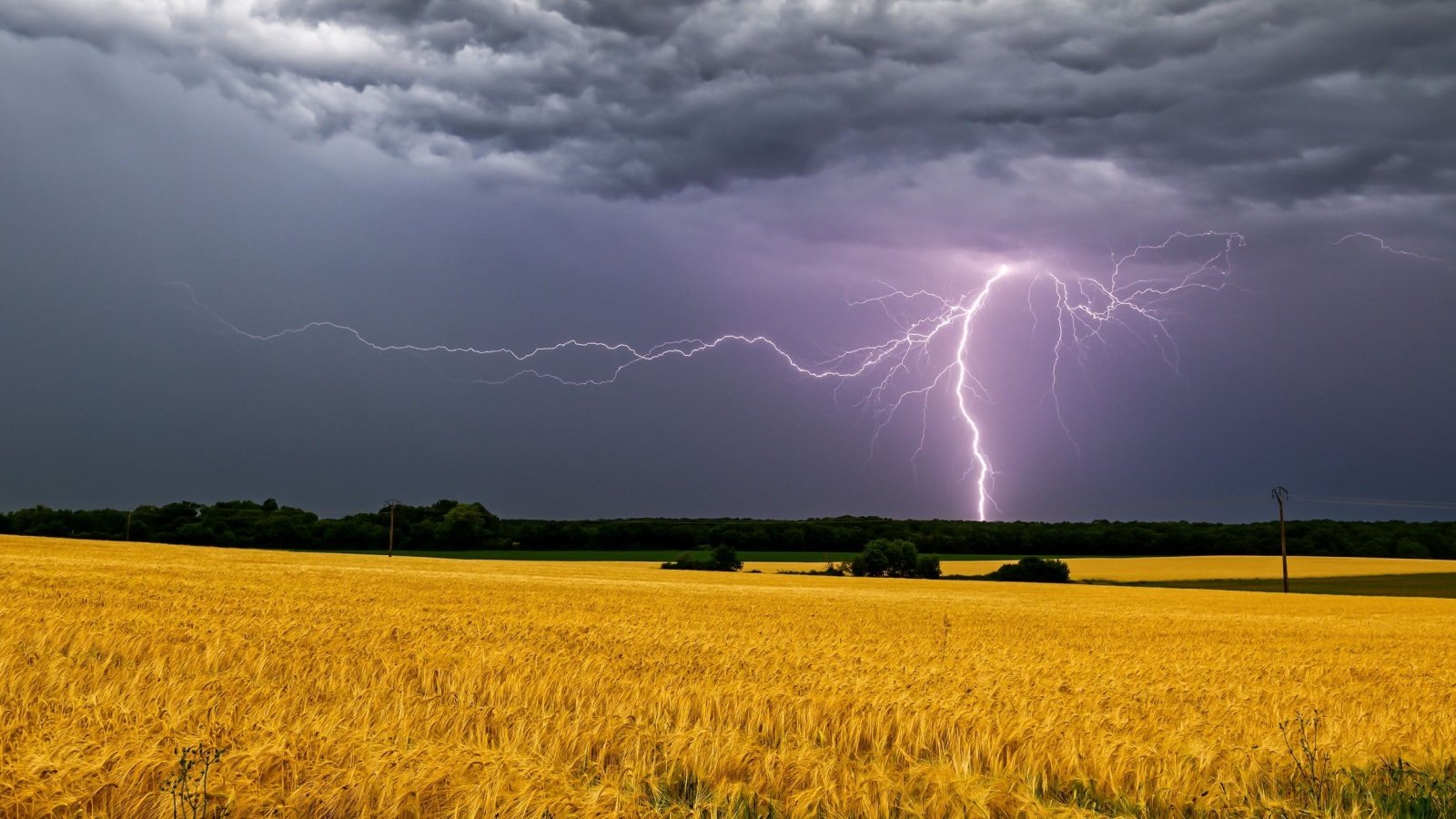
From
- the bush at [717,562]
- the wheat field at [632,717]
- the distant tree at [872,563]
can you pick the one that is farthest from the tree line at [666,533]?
the wheat field at [632,717]

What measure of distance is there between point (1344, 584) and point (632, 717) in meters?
79.5

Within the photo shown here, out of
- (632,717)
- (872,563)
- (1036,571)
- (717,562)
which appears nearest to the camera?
(632,717)

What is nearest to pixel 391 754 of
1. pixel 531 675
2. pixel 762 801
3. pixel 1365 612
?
pixel 762 801

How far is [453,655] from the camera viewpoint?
919cm

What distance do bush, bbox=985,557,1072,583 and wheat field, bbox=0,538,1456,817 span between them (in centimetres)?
6149

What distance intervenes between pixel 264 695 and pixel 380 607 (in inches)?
413

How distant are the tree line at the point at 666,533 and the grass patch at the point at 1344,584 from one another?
21.9 m

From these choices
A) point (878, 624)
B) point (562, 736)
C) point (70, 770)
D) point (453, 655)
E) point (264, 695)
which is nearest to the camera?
point (70, 770)

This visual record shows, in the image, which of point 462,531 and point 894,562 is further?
point 462,531

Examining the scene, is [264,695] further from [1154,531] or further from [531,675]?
[1154,531]

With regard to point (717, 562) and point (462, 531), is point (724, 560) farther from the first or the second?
point (462, 531)

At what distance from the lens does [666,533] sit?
108 meters

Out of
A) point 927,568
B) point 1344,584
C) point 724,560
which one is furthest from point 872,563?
point 1344,584

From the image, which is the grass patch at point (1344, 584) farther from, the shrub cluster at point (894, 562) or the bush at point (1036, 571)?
the shrub cluster at point (894, 562)
